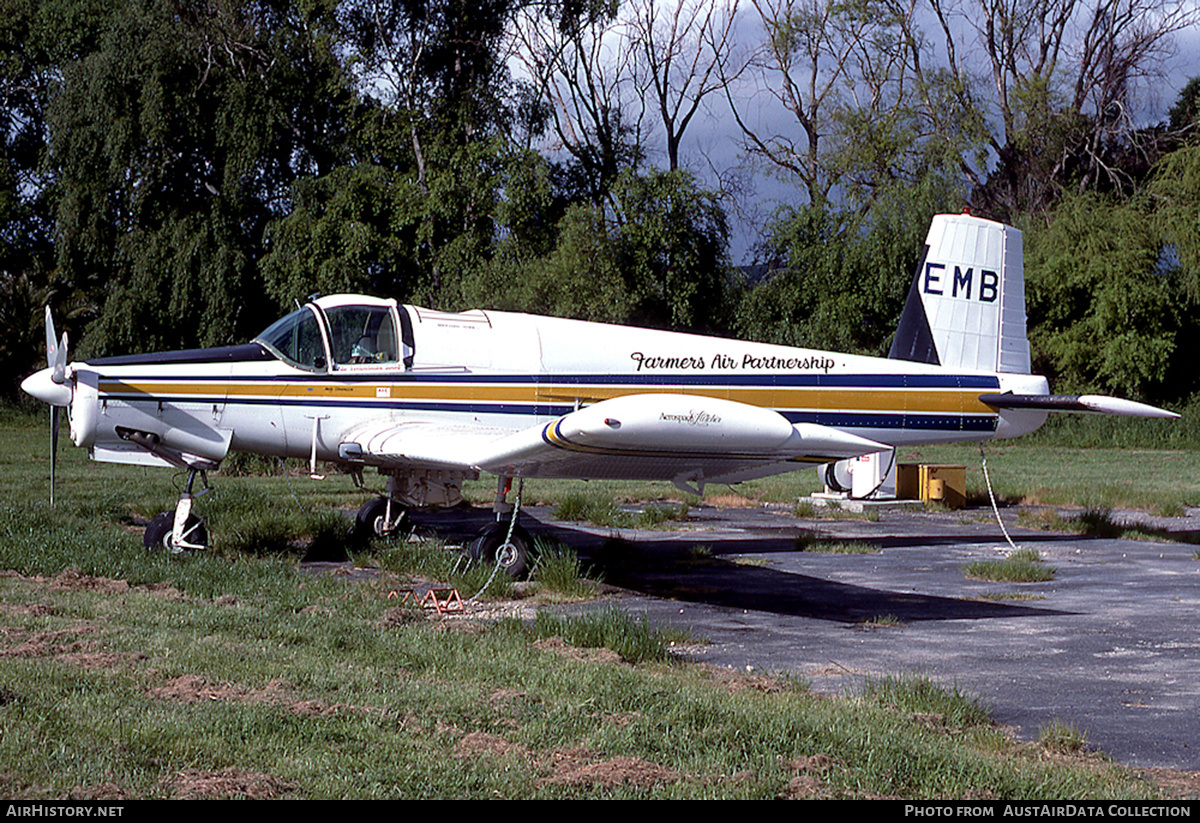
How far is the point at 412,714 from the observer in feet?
17.1

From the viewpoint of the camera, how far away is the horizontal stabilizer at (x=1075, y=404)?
12.0 m

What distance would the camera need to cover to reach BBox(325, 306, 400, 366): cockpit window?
11.1 m

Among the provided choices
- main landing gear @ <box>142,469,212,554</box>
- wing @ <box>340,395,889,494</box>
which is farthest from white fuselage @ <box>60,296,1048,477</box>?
wing @ <box>340,395,889,494</box>

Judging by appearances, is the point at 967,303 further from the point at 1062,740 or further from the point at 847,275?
the point at 847,275

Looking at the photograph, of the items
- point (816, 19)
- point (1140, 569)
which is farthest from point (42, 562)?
point (816, 19)

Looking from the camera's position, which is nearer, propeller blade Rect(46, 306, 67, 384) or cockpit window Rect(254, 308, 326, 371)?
propeller blade Rect(46, 306, 67, 384)

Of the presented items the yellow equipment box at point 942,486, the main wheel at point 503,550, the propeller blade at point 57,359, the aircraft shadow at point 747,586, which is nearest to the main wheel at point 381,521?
the aircraft shadow at point 747,586

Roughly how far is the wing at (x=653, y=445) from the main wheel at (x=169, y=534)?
1.92 m

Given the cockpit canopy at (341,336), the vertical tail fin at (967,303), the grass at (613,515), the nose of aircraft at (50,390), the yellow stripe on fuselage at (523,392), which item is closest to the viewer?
the nose of aircraft at (50,390)

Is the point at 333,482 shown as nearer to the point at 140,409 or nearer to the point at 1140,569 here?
the point at 140,409

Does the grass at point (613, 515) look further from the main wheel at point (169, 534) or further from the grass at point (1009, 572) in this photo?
the main wheel at point (169, 534)

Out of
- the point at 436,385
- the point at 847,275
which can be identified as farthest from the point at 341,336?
the point at 847,275

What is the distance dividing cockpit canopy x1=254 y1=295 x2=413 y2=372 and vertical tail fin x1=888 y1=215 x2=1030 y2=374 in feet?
20.3

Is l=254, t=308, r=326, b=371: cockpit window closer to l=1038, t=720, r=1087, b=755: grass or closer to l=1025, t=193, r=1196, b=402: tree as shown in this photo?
l=1038, t=720, r=1087, b=755: grass
